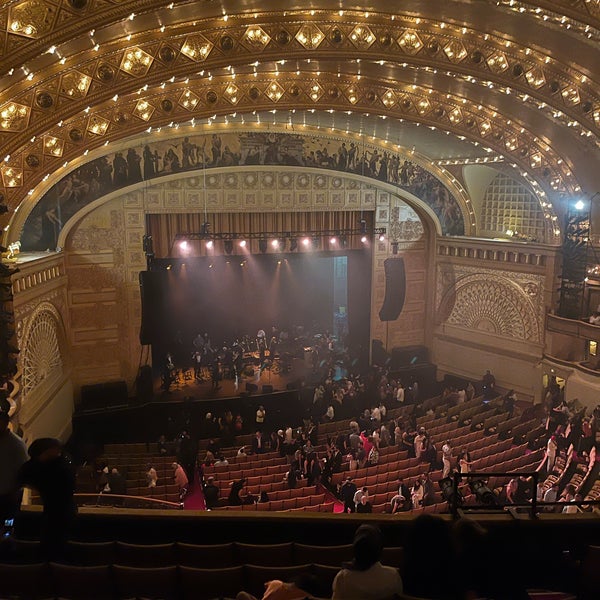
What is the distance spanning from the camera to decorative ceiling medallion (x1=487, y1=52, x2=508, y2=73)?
1178cm

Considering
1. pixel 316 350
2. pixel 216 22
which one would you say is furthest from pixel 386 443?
pixel 216 22

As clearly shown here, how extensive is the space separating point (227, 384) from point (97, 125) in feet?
31.7

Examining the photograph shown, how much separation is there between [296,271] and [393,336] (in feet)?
16.1

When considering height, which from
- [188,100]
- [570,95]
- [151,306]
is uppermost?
[188,100]

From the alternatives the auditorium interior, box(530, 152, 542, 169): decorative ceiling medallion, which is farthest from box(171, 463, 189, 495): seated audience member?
box(530, 152, 542, 169): decorative ceiling medallion

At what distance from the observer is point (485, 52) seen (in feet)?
38.4

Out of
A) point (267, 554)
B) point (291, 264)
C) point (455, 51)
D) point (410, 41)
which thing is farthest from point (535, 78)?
point (291, 264)

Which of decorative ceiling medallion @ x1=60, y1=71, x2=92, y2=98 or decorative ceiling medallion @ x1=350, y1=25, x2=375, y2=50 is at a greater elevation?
decorative ceiling medallion @ x1=350, y1=25, x2=375, y2=50

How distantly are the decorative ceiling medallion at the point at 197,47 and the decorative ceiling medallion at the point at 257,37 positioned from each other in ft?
2.24

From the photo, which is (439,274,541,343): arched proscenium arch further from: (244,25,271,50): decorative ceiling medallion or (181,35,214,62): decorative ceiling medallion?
(181,35,214,62): decorative ceiling medallion

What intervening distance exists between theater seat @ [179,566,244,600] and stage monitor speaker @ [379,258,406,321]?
1871 cm

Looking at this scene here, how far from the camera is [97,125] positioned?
45.3 feet

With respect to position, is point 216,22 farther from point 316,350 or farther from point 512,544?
point 316,350

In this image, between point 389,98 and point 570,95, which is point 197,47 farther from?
point 570,95
